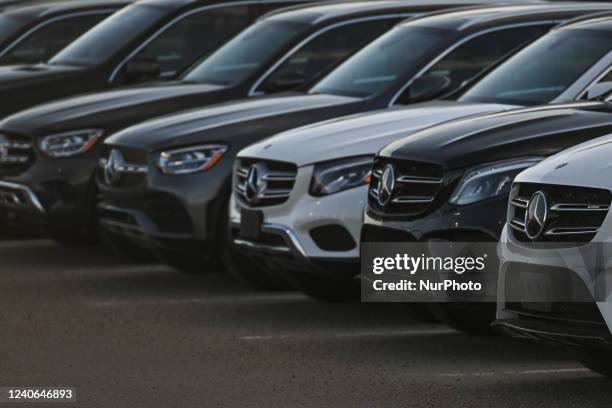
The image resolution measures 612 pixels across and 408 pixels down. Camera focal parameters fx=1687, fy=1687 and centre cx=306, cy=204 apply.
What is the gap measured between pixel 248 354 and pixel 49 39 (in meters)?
9.07

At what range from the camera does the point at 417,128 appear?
9305mm

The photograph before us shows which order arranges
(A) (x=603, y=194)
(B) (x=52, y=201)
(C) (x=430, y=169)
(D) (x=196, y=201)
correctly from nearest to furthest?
(A) (x=603, y=194), (C) (x=430, y=169), (D) (x=196, y=201), (B) (x=52, y=201)

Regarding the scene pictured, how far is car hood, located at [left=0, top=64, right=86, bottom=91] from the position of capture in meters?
14.4

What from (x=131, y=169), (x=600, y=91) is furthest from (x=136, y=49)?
(x=600, y=91)

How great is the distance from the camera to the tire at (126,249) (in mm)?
11469

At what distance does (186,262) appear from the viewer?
10.8 m

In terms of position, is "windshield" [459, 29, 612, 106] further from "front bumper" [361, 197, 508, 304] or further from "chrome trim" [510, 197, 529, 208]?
"chrome trim" [510, 197, 529, 208]

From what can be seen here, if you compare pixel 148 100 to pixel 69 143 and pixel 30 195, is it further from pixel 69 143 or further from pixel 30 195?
pixel 30 195

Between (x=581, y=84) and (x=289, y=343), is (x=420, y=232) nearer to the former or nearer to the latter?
(x=289, y=343)

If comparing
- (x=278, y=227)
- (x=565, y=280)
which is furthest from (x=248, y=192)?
(x=565, y=280)

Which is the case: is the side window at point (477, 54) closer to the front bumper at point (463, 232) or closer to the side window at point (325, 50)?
the side window at point (325, 50)

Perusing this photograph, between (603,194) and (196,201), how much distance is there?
4.61 m

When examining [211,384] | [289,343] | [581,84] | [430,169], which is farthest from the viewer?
[581,84]

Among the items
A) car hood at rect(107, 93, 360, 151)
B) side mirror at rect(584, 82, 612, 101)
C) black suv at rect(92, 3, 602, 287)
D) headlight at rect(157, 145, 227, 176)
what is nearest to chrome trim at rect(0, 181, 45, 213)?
black suv at rect(92, 3, 602, 287)
